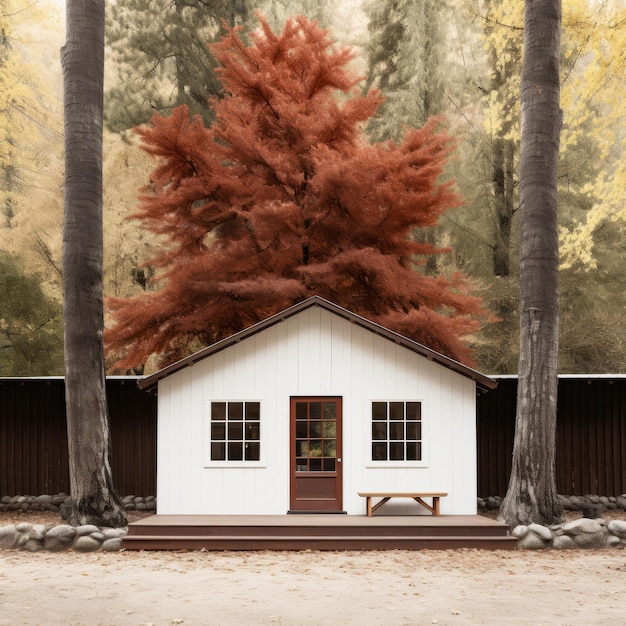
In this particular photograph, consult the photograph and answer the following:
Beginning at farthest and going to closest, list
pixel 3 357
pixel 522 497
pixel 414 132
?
pixel 3 357, pixel 414 132, pixel 522 497

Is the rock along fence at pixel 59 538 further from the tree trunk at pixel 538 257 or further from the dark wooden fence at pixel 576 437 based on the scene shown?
the dark wooden fence at pixel 576 437

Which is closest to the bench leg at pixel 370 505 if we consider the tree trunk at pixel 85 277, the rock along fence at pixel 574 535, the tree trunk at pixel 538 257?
the tree trunk at pixel 538 257

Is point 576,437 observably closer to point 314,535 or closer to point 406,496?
point 406,496

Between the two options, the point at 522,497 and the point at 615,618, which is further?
the point at 522,497

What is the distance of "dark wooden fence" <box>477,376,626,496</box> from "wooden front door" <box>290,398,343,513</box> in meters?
3.60

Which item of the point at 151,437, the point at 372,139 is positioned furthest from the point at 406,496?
the point at 372,139

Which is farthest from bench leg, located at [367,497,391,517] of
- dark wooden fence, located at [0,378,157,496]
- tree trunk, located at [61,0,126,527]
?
dark wooden fence, located at [0,378,157,496]

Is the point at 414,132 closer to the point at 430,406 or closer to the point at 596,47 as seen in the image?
the point at 596,47

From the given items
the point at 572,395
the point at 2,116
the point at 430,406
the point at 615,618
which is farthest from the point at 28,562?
the point at 2,116

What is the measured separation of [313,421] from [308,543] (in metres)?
2.27

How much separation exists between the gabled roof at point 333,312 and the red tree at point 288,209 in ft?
8.24

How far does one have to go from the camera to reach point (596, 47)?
1647 cm

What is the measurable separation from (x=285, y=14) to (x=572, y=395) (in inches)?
631

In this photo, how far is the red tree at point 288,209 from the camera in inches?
679
